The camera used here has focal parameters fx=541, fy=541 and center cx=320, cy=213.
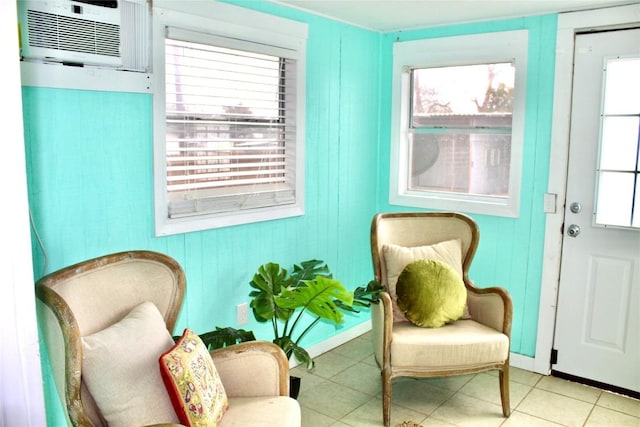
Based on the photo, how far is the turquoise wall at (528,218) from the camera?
3117mm

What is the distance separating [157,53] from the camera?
A: 7.77ft

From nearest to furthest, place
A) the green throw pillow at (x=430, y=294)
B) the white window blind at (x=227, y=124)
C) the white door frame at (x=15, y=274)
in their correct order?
the white door frame at (x=15, y=274) → the white window blind at (x=227, y=124) → the green throw pillow at (x=430, y=294)

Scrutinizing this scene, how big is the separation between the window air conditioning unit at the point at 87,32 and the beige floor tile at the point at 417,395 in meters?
2.11

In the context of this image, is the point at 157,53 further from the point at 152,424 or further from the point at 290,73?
the point at 152,424

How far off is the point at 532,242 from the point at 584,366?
2.51 feet

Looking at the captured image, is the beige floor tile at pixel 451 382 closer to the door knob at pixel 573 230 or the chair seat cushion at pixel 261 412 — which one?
the door knob at pixel 573 230

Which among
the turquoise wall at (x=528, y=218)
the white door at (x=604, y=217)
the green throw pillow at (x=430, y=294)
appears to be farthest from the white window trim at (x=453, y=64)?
the green throw pillow at (x=430, y=294)

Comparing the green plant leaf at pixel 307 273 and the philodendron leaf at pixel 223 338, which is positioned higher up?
the green plant leaf at pixel 307 273

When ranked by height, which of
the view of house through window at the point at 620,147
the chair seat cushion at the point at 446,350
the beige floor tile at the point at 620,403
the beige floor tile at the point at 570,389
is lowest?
the beige floor tile at the point at 620,403

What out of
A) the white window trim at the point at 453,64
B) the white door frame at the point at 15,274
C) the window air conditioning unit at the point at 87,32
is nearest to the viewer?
the white door frame at the point at 15,274

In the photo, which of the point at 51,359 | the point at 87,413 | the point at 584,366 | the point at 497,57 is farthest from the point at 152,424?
the point at 497,57

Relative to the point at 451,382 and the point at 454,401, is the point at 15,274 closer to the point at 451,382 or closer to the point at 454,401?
the point at 454,401

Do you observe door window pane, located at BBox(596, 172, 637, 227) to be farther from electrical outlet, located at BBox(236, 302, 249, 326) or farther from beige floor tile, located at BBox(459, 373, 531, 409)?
electrical outlet, located at BBox(236, 302, 249, 326)

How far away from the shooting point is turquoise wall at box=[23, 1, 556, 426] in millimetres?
2104
